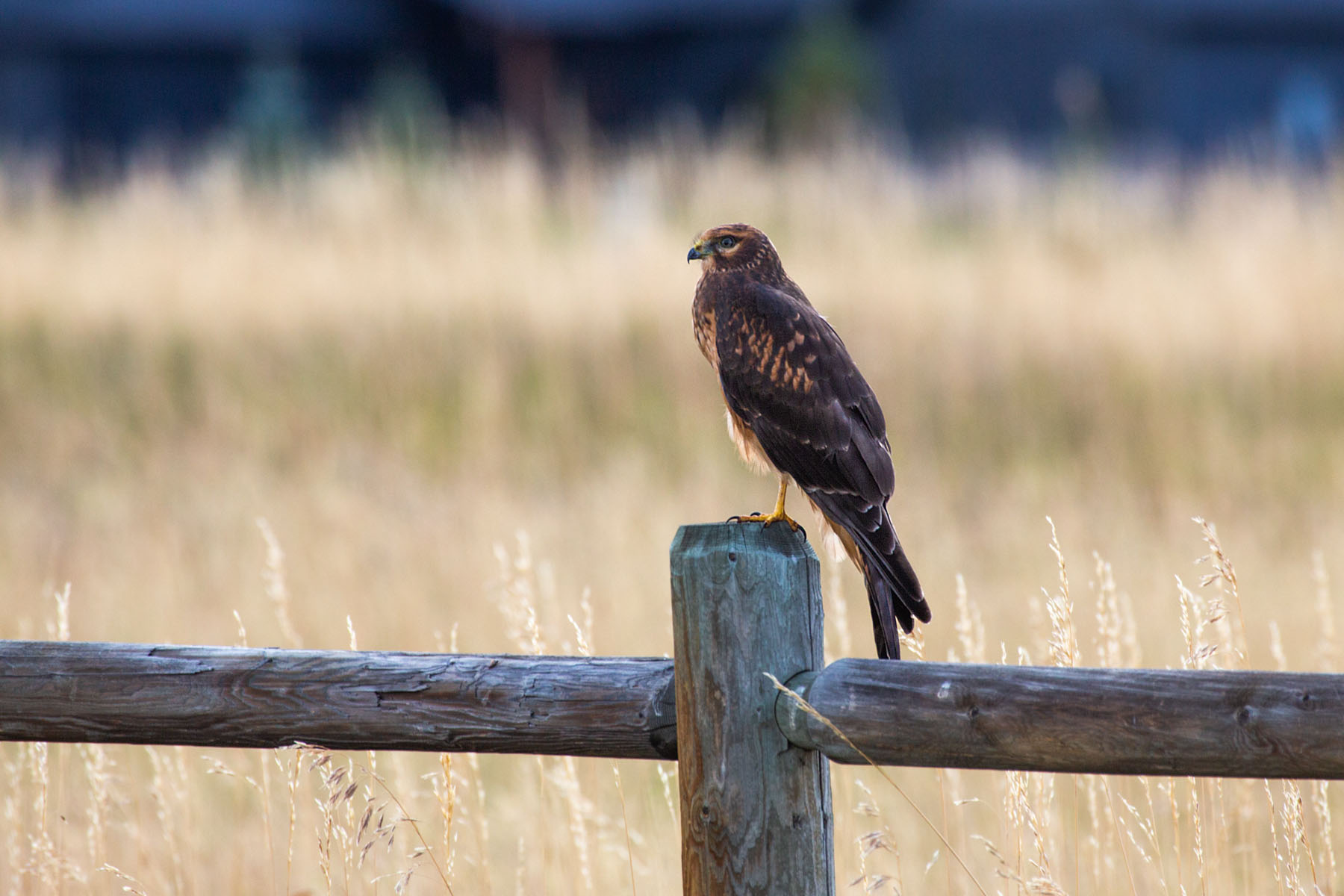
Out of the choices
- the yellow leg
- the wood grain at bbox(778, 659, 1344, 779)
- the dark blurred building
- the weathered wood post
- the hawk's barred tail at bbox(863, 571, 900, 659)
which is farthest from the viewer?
the dark blurred building

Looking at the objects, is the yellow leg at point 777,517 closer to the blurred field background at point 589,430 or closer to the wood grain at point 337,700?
the blurred field background at point 589,430

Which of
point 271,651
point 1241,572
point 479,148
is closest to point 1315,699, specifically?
point 271,651

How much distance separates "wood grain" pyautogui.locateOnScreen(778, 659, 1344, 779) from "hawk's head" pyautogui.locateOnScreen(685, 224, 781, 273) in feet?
5.81

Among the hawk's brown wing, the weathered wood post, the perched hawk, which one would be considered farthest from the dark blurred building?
the weathered wood post

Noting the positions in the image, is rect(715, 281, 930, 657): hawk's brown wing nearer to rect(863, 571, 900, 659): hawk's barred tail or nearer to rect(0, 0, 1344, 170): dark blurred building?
rect(863, 571, 900, 659): hawk's barred tail

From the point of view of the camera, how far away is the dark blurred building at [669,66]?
1855 cm

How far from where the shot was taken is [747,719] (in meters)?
1.74

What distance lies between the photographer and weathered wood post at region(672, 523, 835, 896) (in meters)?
1.74

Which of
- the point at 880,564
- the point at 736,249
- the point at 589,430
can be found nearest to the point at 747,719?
the point at 880,564

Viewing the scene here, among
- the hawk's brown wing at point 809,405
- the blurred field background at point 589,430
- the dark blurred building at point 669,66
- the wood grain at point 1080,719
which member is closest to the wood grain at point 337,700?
the wood grain at point 1080,719

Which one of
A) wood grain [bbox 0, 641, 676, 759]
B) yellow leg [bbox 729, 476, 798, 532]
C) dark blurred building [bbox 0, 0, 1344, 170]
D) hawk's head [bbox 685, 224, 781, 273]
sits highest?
dark blurred building [bbox 0, 0, 1344, 170]

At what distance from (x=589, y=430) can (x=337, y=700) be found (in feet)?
17.6

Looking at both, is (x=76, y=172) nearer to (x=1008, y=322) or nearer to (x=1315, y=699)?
(x=1008, y=322)

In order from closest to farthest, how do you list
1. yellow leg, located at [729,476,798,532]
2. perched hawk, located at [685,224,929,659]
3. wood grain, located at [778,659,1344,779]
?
wood grain, located at [778,659,1344,779], yellow leg, located at [729,476,798,532], perched hawk, located at [685,224,929,659]
